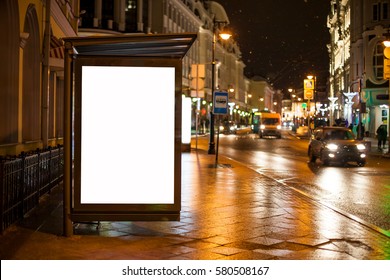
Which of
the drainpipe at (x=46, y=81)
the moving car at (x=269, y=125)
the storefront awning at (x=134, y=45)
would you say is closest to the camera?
the storefront awning at (x=134, y=45)

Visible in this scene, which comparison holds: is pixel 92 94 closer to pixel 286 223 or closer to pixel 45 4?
pixel 286 223

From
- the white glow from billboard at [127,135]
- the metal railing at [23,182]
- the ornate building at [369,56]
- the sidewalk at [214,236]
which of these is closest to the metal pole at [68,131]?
the white glow from billboard at [127,135]

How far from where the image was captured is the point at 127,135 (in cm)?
802

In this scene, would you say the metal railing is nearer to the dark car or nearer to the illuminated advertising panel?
the illuminated advertising panel

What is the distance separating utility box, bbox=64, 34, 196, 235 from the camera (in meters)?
7.83

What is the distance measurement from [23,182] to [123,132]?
8.23ft

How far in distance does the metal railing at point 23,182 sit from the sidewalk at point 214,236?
8.2 inches

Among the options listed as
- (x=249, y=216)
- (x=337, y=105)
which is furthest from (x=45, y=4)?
(x=337, y=105)

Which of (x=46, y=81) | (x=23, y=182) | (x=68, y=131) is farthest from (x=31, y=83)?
(x=68, y=131)

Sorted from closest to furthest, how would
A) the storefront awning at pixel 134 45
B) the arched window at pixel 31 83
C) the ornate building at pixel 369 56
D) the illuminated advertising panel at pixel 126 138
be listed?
the storefront awning at pixel 134 45 < the illuminated advertising panel at pixel 126 138 < the arched window at pixel 31 83 < the ornate building at pixel 369 56

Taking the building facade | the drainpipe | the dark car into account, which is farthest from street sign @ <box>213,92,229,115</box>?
the drainpipe

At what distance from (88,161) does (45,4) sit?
33.9ft

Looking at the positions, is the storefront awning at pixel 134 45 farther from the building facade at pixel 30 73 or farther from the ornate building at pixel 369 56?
the ornate building at pixel 369 56

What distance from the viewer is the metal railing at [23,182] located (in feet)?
27.6
